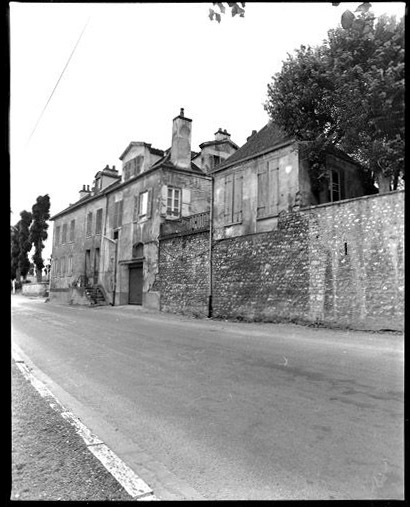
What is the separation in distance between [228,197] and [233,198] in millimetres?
362

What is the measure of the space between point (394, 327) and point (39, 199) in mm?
43786

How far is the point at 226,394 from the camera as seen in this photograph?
5062mm

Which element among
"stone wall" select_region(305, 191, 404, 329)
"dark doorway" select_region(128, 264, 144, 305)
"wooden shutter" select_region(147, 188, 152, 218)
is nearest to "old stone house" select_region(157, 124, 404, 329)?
"stone wall" select_region(305, 191, 404, 329)

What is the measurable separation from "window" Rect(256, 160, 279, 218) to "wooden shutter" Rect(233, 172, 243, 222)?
3.89 ft

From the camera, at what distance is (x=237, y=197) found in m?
18.2

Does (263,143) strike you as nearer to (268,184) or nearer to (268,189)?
(268,184)

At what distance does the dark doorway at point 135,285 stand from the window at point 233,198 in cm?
875

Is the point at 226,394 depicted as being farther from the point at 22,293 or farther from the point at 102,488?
the point at 22,293


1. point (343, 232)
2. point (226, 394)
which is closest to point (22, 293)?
point (343, 232)

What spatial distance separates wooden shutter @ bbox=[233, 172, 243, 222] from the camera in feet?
58.9

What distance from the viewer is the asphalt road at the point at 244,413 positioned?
292 centimetres

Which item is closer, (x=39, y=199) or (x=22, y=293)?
(x=39, y=199)

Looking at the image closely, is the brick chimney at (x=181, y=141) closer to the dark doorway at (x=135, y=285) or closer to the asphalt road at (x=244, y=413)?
the dark doorway at (x=135, y=285)
